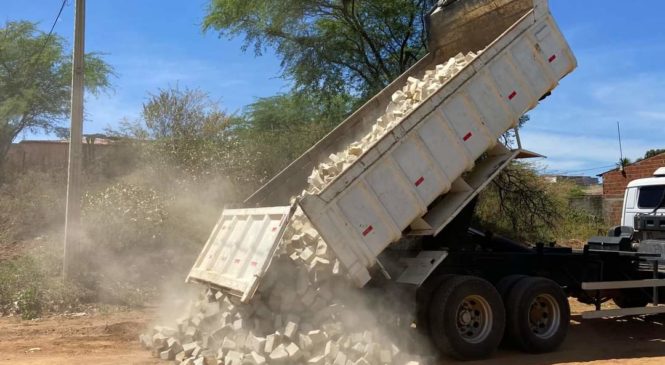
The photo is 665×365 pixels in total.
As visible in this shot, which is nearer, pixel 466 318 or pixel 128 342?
pixel 466 318

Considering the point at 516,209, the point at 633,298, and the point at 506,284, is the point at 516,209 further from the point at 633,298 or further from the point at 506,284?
the point at 506,284

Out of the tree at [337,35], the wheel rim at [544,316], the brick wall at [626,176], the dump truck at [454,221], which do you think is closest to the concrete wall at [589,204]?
the brick wall at [626,176]

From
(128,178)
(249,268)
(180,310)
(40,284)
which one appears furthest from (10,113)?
(249,268)

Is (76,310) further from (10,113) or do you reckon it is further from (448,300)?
(10,113)

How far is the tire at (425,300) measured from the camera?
753 cm

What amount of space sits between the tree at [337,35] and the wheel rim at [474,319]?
38.1 ft

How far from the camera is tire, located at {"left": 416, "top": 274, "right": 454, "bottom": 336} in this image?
7531 millimetres

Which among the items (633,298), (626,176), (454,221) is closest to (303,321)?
(454,221)

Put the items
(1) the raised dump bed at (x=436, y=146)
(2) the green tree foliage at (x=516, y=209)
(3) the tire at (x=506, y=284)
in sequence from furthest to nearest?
(2) the green tree foliage at (x=516, y=209), (3) the tire at (x=506, y=284), (1) the raised dump bed at (x=436, y=146)

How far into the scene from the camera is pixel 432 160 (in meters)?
7.45

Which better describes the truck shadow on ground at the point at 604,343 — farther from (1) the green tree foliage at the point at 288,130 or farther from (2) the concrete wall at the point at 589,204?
(2) the concrete wall at the point at 589,204

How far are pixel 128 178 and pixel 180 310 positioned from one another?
797 centimetres

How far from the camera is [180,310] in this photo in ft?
30.1

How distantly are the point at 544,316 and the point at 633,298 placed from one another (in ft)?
8.06
